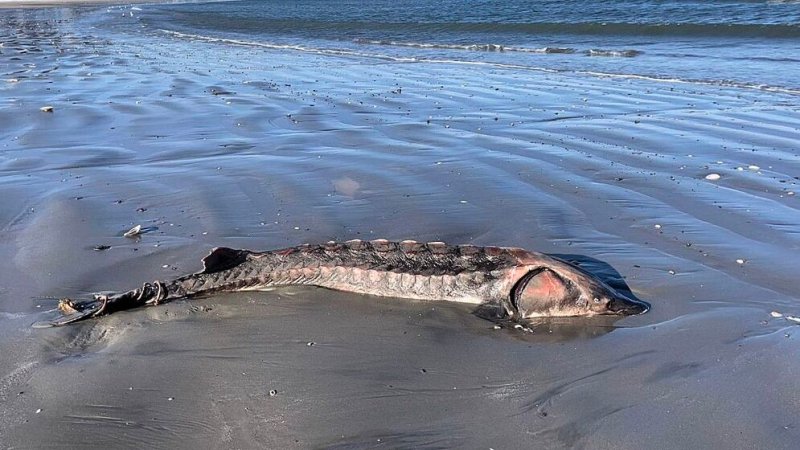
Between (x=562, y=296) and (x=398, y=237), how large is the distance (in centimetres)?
148

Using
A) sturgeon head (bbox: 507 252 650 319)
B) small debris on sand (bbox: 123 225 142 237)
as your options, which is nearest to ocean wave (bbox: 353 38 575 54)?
small debris on sand (bbox: 123 225 142 237)

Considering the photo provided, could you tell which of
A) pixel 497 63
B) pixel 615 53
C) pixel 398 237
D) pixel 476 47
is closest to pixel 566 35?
pixel 476 47

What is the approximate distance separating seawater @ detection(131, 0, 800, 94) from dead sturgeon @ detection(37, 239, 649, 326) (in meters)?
8.88

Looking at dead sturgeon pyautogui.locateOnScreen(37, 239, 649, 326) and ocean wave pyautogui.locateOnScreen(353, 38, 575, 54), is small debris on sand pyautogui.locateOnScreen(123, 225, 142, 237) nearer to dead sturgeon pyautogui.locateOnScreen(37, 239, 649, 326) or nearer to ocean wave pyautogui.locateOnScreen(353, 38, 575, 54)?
dead sturgeon pyautogui.locateOnScreen(37, 239, 649, 326)

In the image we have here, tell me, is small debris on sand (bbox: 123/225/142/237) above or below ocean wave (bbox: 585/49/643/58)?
below

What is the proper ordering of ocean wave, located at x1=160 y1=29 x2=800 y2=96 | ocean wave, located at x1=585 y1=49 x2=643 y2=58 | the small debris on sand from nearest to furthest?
1. the small debris on sand
2. ocean wave, located at x1=160 y1=29 x2=800 y2=96
3. ocean wave, located at x1=585 y1=49 x2=643 y2=58

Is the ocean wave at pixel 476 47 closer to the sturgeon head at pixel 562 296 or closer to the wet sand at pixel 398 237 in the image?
the wet sand at pixel 398 237

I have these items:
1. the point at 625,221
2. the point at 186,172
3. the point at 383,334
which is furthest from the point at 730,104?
the point at 383,334

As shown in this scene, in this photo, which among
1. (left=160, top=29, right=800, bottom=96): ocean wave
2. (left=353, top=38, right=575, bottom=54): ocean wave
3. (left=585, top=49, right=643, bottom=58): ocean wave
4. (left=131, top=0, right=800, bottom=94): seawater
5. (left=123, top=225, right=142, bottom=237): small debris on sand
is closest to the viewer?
(left=123, top=225, right=142, bottom=237): small debris on sand

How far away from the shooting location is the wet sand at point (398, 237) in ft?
10.3

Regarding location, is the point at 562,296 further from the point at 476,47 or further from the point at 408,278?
the point at 476,47

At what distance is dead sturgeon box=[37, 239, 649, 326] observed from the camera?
411cm

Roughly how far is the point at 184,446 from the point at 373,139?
5.55 meters

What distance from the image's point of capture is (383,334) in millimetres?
3967
